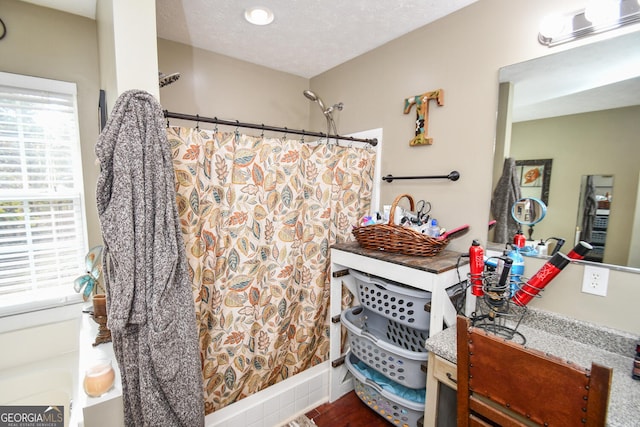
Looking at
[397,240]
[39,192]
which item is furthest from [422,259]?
[39,192]

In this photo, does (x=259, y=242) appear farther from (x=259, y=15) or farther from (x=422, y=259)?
(x=259, y=15)

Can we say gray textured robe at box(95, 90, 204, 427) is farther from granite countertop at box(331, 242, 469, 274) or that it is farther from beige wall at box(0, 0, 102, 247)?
beige wall at box(0, 0, 102, 247)

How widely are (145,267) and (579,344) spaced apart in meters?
1.80

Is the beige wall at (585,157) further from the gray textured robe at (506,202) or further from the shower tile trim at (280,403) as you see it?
the shower tile trim at (280,403)

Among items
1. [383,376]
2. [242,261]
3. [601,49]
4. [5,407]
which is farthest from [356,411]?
[601,49]

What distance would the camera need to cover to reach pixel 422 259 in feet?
4.67

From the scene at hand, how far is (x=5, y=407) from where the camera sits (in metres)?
1.52

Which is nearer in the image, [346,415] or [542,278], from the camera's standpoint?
[542,278]

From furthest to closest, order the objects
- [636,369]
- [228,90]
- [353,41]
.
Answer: [228,90], [353,41], [636,369]

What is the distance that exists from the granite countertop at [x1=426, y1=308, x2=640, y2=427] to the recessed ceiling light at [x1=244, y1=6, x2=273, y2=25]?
1955mm

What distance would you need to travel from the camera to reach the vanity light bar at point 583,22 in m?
1.06

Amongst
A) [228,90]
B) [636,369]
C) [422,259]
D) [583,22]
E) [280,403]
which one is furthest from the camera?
[228,90]

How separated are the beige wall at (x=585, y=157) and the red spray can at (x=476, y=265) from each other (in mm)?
344

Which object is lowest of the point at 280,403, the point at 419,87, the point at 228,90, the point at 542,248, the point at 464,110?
the point at 280,403
